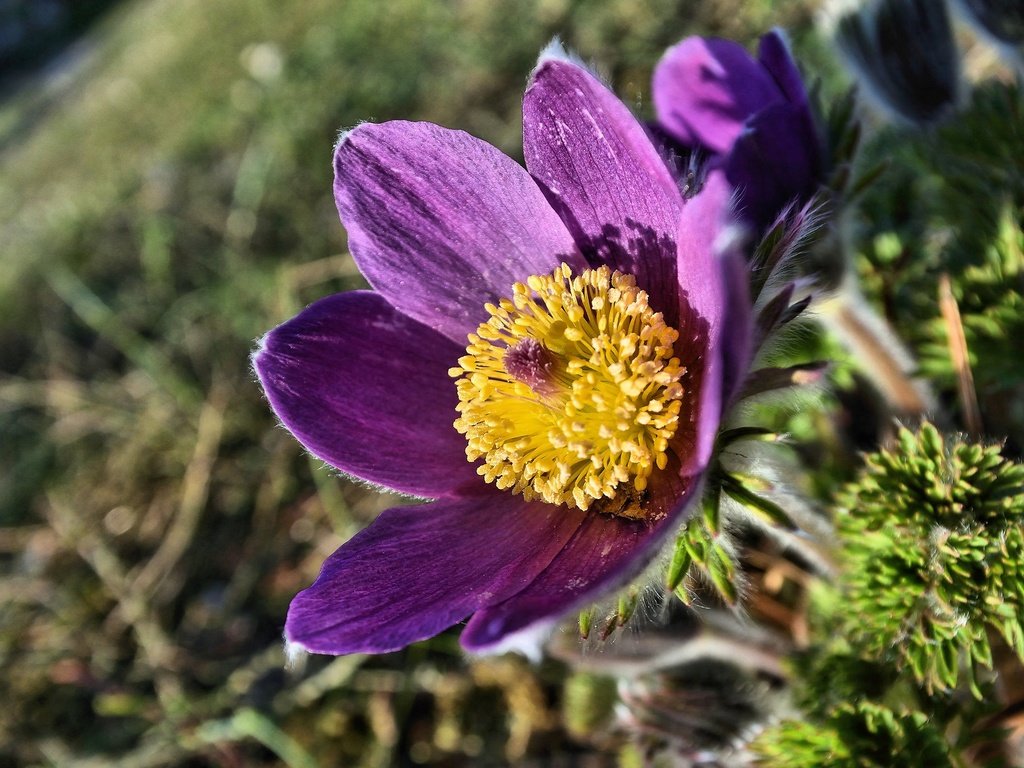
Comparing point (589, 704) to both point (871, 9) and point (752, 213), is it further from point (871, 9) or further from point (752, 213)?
point (871, 9)

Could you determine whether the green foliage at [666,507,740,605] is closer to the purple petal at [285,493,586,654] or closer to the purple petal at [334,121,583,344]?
the purple petal at [285,493,586,654]

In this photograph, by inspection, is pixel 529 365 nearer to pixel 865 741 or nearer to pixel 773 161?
pixel 773 161

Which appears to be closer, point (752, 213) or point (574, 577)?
point (574, 577)

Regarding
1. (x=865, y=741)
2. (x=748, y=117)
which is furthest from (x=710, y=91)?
(x=865, y=741)

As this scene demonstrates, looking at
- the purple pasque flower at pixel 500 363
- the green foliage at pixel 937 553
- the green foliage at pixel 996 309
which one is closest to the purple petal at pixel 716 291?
the purple pasque flower at pixel 500 363

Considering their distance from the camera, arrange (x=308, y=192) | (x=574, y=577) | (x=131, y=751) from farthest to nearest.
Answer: (x=308, y=192) < (x=131, y=751) < (x=574, y=577)

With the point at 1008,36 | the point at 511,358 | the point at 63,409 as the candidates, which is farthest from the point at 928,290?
the point at 63,409

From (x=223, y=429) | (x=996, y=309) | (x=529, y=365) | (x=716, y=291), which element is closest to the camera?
(x=716, y=291)
